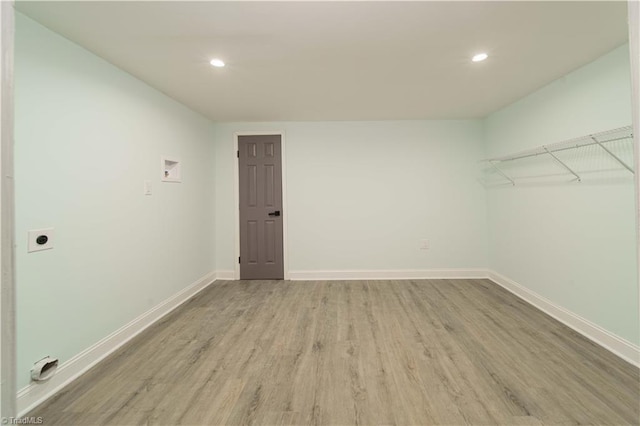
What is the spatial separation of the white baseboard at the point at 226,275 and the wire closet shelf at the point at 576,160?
4042 mm

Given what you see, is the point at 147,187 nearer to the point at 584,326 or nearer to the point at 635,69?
the point at 635,69

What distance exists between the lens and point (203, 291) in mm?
3434

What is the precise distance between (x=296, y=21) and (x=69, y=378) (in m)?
2.85

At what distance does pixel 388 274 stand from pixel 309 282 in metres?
1.21

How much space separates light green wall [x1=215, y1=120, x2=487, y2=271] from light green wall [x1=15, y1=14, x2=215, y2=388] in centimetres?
136

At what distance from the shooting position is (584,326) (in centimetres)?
223

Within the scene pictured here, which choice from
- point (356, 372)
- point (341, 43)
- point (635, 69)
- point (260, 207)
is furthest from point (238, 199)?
point (635, 69)

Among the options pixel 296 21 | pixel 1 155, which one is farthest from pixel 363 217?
pixel 1 155

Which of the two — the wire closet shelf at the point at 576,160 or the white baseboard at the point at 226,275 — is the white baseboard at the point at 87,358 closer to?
the white baseboard at the point at 226,275

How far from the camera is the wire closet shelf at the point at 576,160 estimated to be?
6.29ft

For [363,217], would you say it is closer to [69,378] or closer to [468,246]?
[468,246]

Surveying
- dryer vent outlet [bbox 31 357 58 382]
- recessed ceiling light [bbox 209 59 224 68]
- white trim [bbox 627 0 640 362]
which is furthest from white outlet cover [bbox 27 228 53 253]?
white trim [bbox 627 0 640 362]

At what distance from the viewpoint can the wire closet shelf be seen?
1.92 metres

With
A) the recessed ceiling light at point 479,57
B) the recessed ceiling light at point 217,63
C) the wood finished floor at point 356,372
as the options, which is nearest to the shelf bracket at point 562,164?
the recessed ceiling light at point 479,57
